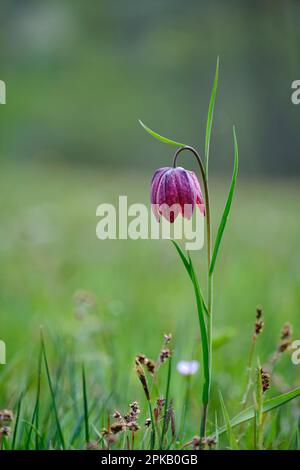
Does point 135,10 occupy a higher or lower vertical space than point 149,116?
higher

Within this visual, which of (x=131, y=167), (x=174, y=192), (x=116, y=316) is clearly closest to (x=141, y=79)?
(x=131, y=167)

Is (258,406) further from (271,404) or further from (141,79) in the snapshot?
(141,79)

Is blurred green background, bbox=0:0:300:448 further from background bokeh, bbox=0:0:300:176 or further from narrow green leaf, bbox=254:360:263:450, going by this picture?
narrow green leaf, bbox=254:360:263:450

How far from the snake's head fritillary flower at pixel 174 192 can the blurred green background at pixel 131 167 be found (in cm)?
43

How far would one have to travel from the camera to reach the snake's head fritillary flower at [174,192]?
0.73m

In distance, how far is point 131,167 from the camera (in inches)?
252

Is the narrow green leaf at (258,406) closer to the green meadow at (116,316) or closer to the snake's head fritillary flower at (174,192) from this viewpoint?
the green meadow at (116,316)

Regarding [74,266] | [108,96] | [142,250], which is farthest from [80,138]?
[74,266]

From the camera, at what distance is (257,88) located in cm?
566

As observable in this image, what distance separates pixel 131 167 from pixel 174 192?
5.71m

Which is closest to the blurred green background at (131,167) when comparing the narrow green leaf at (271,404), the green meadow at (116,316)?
the green meadow at (116,316)

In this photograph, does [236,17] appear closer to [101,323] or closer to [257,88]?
[257,88]

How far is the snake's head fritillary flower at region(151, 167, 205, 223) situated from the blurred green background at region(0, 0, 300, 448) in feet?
1.41
